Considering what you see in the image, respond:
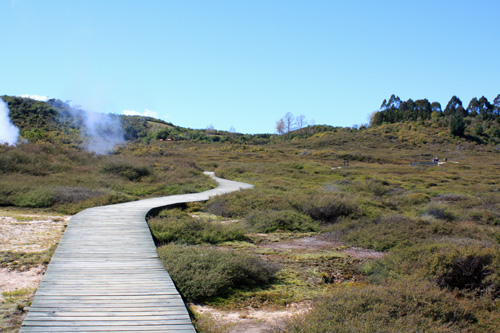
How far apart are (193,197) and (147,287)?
11135 mm

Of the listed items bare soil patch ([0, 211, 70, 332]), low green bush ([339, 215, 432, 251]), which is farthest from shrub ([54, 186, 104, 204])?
low green bush ([339, 215, 432, 251])

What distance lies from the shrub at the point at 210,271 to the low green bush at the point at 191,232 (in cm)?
184

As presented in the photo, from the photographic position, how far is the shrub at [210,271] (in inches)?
245

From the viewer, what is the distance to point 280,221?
40.9 feet

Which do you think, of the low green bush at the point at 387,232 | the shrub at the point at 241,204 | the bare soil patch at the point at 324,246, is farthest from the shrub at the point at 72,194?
the low green bush at the point at 387,232

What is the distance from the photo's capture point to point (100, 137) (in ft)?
101

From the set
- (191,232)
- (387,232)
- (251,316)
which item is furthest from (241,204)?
(251,316)

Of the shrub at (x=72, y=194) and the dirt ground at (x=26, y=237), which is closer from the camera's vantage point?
the dirt ground at (x=26, y=237)

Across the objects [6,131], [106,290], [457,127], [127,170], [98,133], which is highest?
[457,127]

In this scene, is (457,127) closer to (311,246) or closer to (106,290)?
(311,246)

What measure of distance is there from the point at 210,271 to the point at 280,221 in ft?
19.9

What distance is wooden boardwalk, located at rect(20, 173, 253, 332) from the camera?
438cm

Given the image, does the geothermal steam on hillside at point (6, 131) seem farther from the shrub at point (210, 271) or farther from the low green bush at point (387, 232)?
the low green bush at point (387, 232)

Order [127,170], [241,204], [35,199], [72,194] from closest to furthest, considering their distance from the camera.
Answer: [35,199] → [72,194] → [241,204] → [127,170]
